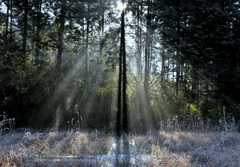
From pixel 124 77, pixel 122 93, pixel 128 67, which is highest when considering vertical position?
pixel 128 67

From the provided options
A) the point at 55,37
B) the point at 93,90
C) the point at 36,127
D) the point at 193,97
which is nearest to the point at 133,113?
the point at 93,90

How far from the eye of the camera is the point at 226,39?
35.7 feet

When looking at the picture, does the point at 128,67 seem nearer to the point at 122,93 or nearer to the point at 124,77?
the point at 124,77

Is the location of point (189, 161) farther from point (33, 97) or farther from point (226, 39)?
point (226, 39)

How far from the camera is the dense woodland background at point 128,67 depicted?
975 cm

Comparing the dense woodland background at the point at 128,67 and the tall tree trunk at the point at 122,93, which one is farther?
the tall tree trunk at the point at 122,93

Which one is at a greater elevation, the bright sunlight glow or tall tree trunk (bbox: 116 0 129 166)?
the bright sunlight glow

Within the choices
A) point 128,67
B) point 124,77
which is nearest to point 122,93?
point 124,77

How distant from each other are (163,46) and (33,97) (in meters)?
8.76

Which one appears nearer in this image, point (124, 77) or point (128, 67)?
point (124, 77)

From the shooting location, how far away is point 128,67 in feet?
38.4

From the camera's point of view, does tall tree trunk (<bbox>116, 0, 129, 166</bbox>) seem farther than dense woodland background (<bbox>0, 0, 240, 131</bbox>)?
Yes

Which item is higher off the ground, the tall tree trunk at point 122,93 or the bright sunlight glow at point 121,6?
the bright sunlight glow at point 121,6

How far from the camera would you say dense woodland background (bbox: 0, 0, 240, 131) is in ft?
32.0
